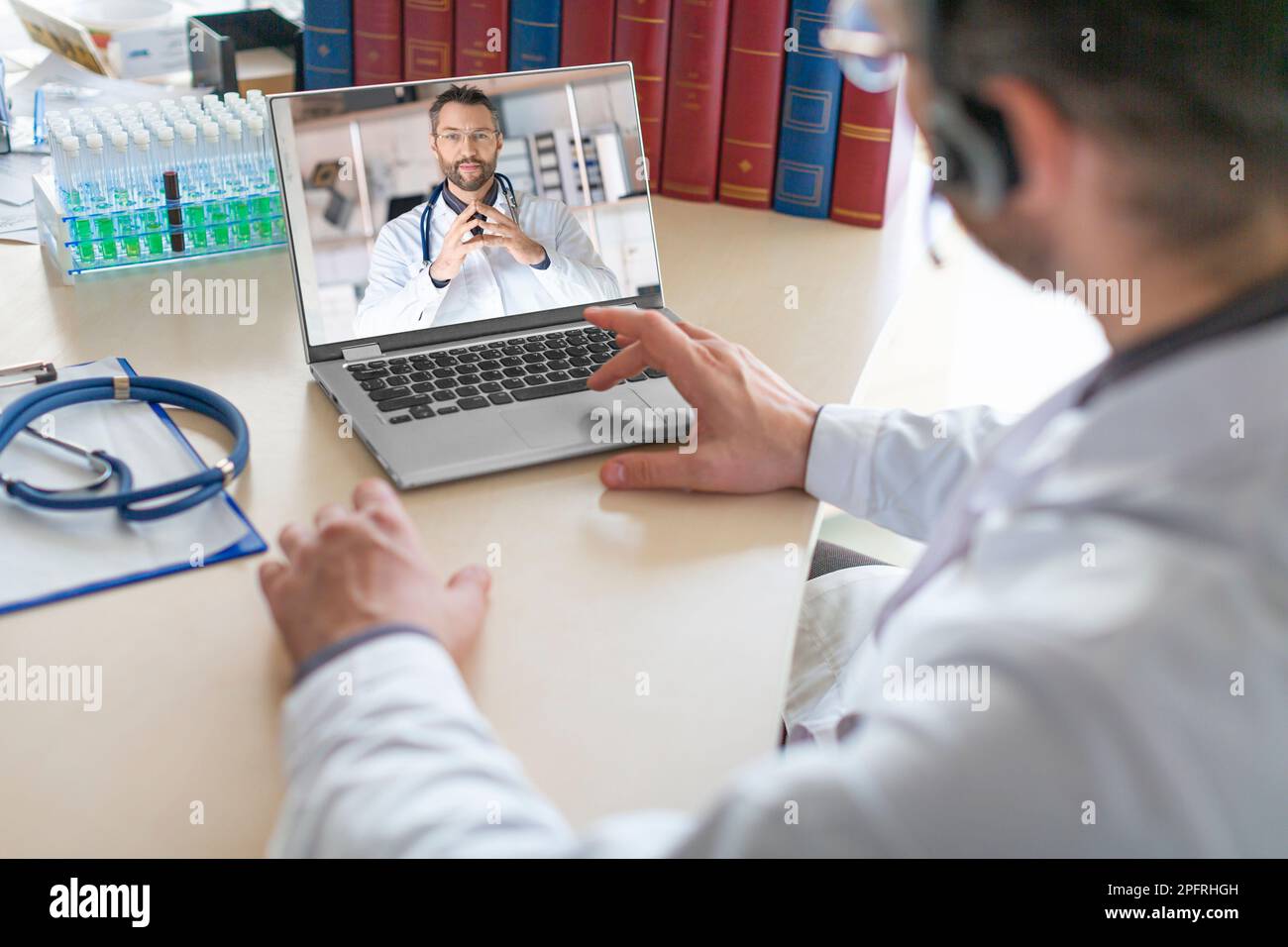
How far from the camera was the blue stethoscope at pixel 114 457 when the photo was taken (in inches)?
33.7

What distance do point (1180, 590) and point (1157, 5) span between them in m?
0.24

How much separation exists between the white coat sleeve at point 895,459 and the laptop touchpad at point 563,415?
0.16 metres

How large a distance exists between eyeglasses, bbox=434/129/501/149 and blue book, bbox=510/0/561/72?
16.8 inches

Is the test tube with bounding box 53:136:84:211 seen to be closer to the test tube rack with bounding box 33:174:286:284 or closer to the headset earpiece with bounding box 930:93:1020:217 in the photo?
the test tube rack with bounding box 33:174:286:284

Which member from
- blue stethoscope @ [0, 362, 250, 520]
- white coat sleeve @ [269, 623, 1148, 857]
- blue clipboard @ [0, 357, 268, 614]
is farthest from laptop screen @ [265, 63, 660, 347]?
white coat sleeve @ [269, 623, 1148, 857]

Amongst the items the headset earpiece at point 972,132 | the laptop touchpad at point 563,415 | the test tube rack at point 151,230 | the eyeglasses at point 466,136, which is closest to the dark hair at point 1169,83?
the headset earpiece at point 972,132

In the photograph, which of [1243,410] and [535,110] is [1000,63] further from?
[535,110]

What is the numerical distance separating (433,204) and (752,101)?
0.58 metres

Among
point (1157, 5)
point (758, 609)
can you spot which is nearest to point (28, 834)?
point (758, 609)

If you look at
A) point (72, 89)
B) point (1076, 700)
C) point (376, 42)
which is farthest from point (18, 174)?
point (1076, 700)

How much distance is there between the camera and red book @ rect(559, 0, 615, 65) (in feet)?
4.81

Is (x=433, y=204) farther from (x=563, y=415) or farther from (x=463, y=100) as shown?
→ (x=563, y=415)

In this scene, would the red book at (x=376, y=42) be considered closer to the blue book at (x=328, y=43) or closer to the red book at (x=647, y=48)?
the blue book at (x=328, y=43)

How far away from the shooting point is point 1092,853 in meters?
0.50
